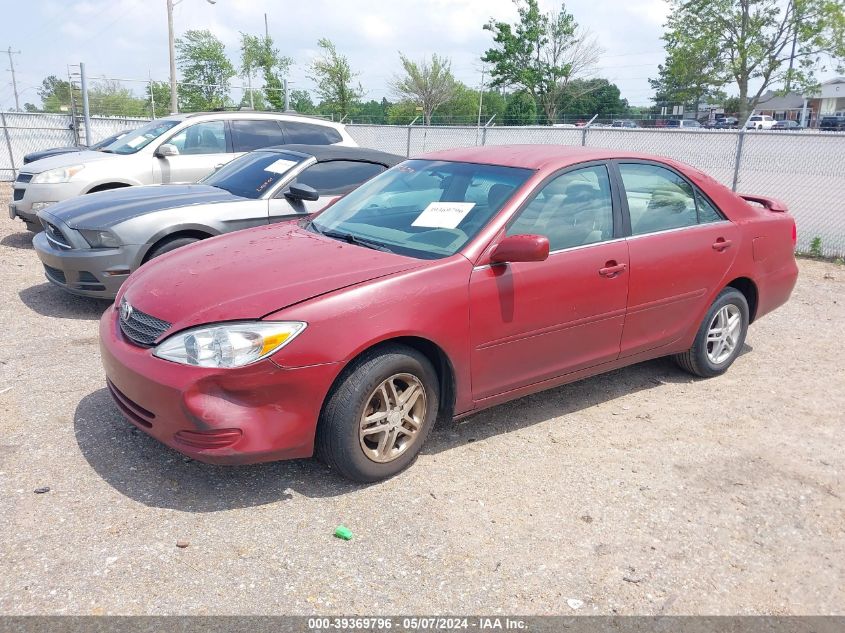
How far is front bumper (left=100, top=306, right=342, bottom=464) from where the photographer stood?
3.07 meters

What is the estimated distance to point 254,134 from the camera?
31.5 ft

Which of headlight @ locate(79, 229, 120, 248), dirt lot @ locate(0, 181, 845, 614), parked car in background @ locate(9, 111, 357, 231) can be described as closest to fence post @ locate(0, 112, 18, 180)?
parked car in background @ locate(9, 111, 357, 231)

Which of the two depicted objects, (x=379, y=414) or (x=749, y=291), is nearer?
(x=379, y=414)

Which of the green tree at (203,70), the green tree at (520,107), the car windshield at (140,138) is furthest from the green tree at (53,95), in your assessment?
the car windshield at (140,138)

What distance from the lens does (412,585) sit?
2818 mm

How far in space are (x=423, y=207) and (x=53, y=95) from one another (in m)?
63.0

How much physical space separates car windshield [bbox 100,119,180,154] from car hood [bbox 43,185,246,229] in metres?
2.85

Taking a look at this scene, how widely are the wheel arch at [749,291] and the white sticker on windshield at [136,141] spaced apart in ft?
24.9

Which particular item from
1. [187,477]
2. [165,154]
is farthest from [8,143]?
[187,477]

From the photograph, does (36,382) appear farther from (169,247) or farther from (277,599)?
(277,599)

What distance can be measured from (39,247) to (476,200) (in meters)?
4.31

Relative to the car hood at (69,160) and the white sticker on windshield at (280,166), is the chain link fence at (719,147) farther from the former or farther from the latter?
the car hood at (69,160)

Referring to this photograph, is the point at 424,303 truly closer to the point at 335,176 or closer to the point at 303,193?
the point at 303,193

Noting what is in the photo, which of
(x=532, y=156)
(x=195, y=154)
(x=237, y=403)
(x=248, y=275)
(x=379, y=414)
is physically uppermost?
(x=532, y=156)
